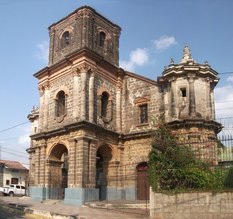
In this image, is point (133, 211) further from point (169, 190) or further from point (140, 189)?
point (140, 189)

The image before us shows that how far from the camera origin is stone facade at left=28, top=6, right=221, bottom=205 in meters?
22.8

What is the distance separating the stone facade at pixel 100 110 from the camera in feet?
74.7

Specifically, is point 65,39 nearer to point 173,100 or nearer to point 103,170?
point 173,100

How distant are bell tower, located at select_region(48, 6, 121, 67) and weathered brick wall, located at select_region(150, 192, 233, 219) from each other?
40.6 feet

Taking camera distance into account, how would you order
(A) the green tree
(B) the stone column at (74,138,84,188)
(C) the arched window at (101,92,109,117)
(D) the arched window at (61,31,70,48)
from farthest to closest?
(D) the arched window at (61,31,70,48) → (C) the arched window at (101,92,109,117) → (B) the stone column at (74,138,84,188) → (A) the green tree

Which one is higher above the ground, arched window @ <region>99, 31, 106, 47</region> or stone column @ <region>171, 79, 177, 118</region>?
arched window @ <region>99, 31, 106, 47</region>

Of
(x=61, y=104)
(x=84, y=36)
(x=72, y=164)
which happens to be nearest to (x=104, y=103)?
(x=61, y=104)

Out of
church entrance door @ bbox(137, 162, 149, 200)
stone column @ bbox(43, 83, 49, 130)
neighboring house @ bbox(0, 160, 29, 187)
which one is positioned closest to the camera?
church entrance door @ bbox(137, 162, 149, 200)

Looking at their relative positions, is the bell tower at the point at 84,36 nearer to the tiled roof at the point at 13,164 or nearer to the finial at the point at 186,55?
the finial at the point at 186,55

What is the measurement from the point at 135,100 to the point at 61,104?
567cm

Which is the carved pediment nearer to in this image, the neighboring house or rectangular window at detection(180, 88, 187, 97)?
rectangular window at detection(180, 88, 187, 97)

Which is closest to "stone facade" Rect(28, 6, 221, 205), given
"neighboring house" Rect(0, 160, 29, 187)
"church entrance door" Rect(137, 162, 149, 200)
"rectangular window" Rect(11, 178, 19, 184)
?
"church entrance door" Rect(137, 162, 149, 200)

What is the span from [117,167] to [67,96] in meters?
6.34

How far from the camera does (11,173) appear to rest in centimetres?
5228
